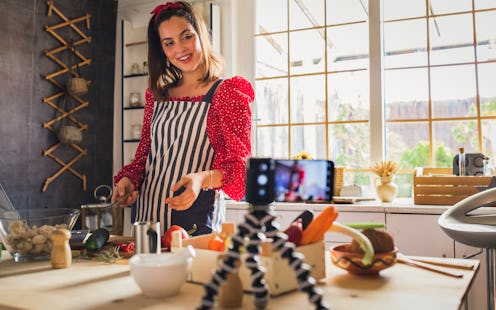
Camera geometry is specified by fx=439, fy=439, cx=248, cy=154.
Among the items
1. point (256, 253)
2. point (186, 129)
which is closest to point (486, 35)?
point (186, 129)

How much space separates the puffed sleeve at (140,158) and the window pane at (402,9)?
1.96m

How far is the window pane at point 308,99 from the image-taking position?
3195 millimetres

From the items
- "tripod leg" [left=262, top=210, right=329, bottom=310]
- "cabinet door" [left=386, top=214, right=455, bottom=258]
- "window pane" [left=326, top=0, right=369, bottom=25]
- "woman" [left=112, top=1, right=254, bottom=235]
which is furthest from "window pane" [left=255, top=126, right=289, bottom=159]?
"tripod leg" [left=262, top=210, right=329, bottom=310]

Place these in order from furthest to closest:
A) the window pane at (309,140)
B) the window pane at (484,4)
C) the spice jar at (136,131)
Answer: the spice jar at (136,131), the window pane at (309,140), the window pane at (484,4)

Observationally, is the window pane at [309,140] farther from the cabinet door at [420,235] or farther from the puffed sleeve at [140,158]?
the puffed sleeve at [140,158]

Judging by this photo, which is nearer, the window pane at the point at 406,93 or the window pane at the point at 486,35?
the window pane at the point at 486,35

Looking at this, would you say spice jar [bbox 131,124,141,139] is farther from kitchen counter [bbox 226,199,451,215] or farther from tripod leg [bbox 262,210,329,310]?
tripod leg [bbox 262,210,329,310]

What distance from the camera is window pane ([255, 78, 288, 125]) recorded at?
3312 millimetres

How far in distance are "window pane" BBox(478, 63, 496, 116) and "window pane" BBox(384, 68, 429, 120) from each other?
321 millimetres

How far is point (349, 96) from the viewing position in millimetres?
3113

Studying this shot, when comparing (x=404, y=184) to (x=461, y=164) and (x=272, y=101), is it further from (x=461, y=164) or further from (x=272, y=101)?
(x=272, y=101)

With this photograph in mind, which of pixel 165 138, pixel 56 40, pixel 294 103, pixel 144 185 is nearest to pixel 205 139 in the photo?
pixel 165 138

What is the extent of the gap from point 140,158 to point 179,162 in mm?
213

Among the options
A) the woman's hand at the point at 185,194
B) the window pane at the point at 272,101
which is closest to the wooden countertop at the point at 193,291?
the woman's hand at the point at 185,194
